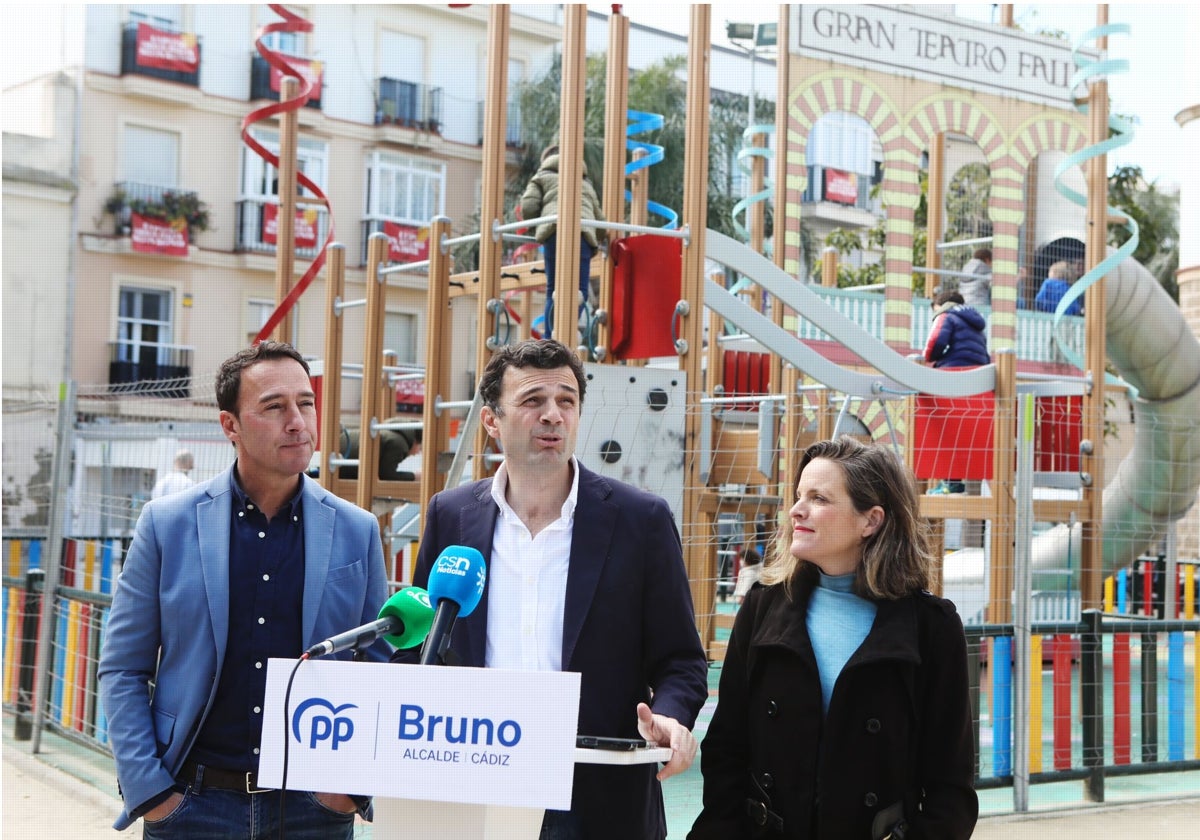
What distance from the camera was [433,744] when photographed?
238 centimetres

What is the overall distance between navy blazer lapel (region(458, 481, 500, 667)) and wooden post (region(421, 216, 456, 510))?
4.66 metres

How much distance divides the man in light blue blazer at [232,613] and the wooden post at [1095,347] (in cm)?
693

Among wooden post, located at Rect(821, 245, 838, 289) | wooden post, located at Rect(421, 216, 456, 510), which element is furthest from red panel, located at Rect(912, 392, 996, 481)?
wooden post, located at Rect(821, 245, 838, 289)

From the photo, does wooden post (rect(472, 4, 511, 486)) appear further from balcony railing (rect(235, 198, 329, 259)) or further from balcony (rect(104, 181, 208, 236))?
balcony railing (rect(235, 198, 329, 259))

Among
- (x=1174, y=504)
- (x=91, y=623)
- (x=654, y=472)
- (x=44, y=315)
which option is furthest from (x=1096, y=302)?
(x=44, y=315)

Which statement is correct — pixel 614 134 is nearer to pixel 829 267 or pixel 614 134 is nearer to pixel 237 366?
pixel 237 366

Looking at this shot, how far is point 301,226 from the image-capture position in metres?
28.7

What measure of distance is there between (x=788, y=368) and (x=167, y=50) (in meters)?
20.9

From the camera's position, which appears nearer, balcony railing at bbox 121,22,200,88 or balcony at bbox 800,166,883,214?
balcony railing at bbox 121,22,200,88

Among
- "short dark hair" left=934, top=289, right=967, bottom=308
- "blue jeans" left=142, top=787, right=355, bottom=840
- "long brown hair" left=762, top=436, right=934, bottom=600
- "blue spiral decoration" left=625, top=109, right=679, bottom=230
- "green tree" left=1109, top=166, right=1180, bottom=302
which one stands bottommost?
"blue jeans" left=142, top=787, right=355, bottom=840

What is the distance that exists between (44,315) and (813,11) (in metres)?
18.2

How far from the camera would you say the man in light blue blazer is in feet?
10.4

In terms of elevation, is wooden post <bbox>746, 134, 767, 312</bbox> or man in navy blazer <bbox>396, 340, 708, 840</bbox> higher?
wooden post <bbox>746, 134, 767, 312</bbox>

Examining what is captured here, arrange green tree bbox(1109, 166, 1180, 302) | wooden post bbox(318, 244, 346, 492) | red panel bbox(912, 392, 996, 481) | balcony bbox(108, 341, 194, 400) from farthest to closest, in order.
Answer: balcony bbox(108, 341, 194, 400) → green tree bbox(1109, 166, 1180, 302) → red panel bbox(912, 392, 996, 481) → wooden post bbox(318, 244, 346, 492)
